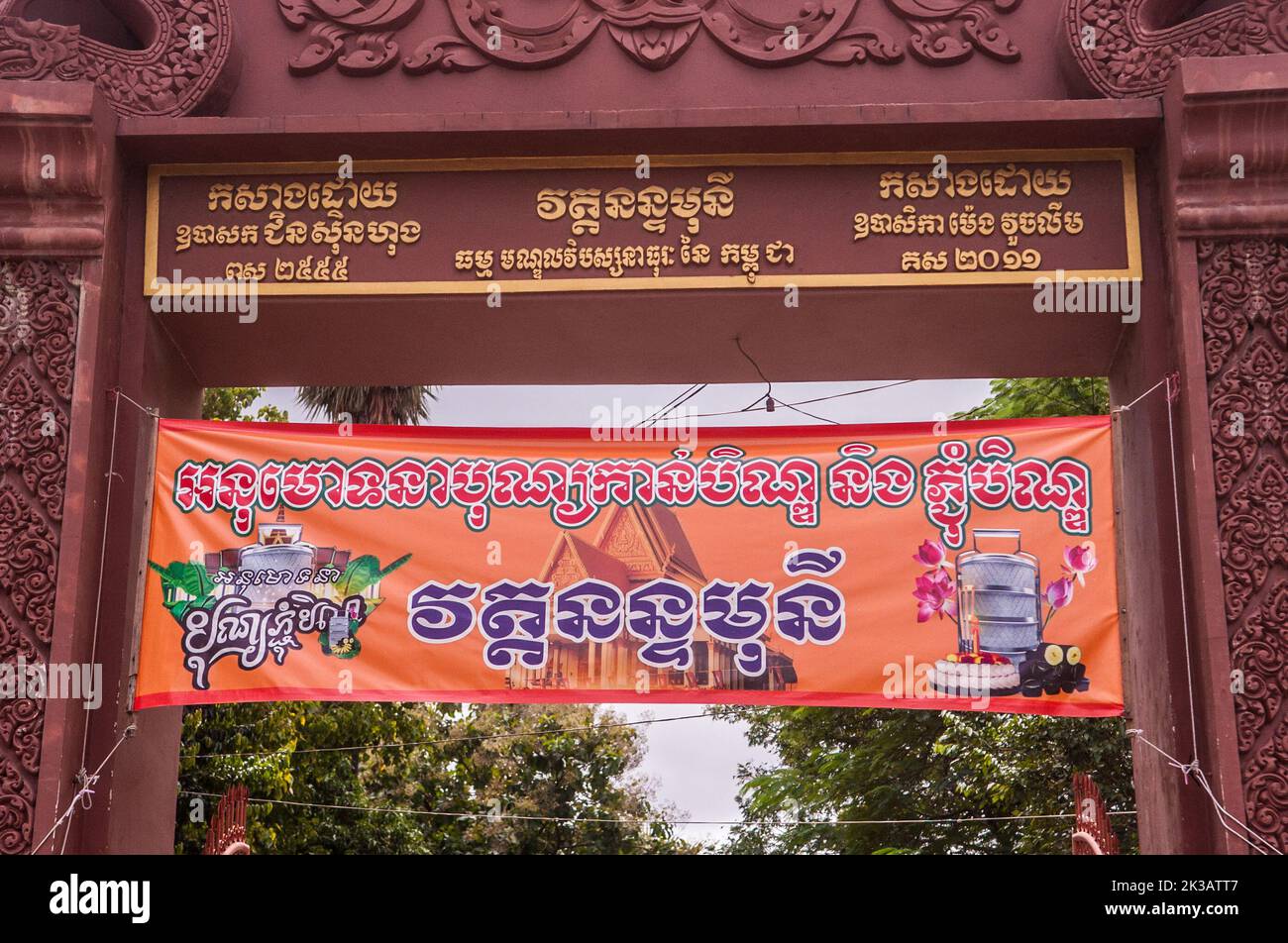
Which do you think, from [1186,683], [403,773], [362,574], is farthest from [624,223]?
[403,773]

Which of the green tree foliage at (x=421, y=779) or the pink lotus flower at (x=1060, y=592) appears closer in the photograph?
the pink lotus flower at (x=1060, y=592)

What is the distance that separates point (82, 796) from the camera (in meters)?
6.51

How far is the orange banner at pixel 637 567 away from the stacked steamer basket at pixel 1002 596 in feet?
0.03

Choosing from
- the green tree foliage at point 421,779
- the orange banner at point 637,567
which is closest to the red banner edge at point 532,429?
the orange banner at point 637,567

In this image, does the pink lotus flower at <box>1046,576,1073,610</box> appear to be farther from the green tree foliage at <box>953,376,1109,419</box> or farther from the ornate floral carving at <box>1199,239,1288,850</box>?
the green tree foliage at <box>953,376,1109,419</box>

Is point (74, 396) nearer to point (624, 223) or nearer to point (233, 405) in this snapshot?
point (624, 223)

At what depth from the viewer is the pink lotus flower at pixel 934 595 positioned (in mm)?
6793

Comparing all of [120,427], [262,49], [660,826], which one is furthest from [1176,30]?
[660,826]

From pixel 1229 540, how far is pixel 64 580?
548 cm

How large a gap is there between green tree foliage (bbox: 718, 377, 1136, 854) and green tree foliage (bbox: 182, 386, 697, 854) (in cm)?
416

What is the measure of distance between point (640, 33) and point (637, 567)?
2.88 meters

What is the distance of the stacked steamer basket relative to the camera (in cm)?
671

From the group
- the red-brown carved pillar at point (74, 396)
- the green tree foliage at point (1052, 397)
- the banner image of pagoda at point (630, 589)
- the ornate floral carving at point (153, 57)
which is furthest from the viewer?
the green tree foliage at point (1052, 397)

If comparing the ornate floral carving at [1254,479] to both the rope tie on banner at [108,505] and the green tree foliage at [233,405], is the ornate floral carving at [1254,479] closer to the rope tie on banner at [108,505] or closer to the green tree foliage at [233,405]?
the rope tie on banner at [108,505]
